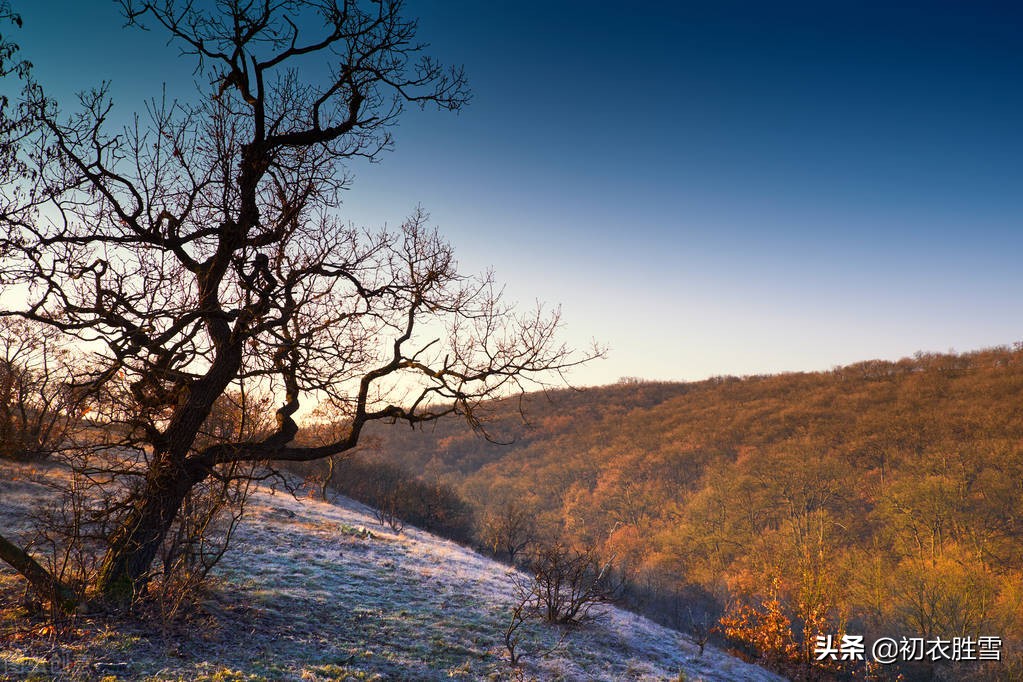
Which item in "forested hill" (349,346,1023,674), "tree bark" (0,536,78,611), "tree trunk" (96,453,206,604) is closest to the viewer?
"tree bark" (0,536,78,611)

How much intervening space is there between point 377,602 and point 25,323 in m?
7.21

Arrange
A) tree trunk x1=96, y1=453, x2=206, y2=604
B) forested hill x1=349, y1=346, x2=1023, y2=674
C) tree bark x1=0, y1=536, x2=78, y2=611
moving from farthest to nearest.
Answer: forested hill x1=349, y1=346, x2=1023, y2=674
tree trunk x1=96, y1=453, x2=206, y2=604
tree bark x1=0, y1=536, x2=78, y2=611

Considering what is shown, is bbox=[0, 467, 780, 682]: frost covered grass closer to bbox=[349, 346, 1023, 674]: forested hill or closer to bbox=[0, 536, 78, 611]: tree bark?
bbox=[0, 536, 78, 611]: tree bark

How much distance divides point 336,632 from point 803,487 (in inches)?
2183

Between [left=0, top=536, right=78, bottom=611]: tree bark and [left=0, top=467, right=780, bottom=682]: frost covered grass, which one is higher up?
[left=0, top=536, right=78, bottom=611]: tree bark

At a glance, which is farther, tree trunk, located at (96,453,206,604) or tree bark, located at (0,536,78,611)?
tree trunk, located at (96,453,206,604)

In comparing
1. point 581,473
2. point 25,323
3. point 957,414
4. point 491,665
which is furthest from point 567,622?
point 581,473

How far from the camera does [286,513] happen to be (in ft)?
53.8

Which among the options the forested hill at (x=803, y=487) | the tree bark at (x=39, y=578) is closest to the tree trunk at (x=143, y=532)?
the tree bark at (x=39, y=578)

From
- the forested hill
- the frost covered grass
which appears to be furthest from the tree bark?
the forested hill

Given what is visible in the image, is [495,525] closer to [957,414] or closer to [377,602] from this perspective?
[377,602]

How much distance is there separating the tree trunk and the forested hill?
432cm

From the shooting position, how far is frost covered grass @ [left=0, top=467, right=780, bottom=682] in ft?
19.0

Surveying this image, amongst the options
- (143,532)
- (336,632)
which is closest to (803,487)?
(336,632)
